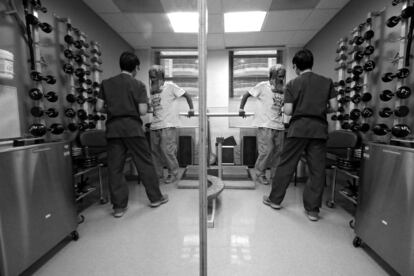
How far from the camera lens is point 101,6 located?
4.93ft

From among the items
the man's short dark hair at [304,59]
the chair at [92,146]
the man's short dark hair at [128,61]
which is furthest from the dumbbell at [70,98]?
the man's short dark hair at [304,59]

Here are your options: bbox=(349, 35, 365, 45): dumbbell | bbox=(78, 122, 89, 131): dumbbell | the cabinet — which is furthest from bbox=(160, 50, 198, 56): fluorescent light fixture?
bbox=(349, 35, 365, 45): dumbbell

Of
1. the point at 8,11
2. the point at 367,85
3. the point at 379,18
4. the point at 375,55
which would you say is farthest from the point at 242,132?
the point at 8,11

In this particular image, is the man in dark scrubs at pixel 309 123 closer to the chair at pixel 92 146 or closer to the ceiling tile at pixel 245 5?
the ceiling tile at pixel 245 5

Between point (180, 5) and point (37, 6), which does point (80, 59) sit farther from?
point (180, 5)

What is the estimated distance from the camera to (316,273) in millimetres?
1138

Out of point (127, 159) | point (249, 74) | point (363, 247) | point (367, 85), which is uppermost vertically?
point (249, 74)

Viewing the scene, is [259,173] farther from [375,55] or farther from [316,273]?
[375,55]

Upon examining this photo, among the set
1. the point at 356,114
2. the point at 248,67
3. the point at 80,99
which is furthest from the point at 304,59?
the point at 80,99

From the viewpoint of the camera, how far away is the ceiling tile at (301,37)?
224 centimetres

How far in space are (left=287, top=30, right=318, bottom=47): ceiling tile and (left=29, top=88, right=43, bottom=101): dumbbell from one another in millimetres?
2537

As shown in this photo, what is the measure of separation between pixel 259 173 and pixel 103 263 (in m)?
2.06

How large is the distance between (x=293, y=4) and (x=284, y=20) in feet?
0.56

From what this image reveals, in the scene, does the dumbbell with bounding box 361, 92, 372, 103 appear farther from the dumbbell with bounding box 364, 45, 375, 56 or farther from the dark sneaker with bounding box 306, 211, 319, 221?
the dark sneaker with bounding box 306, 211, 319, 221
